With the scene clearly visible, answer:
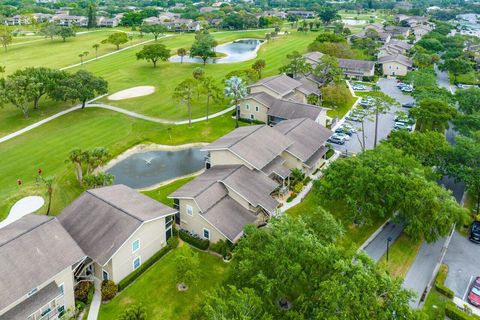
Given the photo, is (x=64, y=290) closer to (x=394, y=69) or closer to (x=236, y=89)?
(x=236, y=89)

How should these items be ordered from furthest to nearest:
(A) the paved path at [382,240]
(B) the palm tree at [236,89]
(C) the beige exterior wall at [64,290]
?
1. (B) the palm tree at [236,89]
2. (A) the paved path at [382,240]
3. (C) the beige exterior wall at [64,290]

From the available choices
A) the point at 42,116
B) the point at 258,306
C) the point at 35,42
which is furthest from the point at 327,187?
the point at 35,42

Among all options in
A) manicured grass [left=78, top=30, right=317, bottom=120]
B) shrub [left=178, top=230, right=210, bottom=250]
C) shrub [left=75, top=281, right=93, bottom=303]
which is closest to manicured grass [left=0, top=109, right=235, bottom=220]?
manicured grass [left=78, top=30, right=317, bottom=120]

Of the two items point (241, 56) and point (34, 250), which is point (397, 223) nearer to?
point (34, 250)

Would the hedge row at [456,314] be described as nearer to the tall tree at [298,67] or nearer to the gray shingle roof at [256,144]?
the gray shingle roof at [256,144]

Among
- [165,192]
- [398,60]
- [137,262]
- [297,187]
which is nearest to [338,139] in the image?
[297,187]

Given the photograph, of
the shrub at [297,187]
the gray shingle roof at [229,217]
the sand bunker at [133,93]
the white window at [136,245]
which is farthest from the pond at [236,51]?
the white window at [136,245]

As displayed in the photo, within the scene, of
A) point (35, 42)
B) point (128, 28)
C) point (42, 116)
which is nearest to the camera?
point (42, 116)
